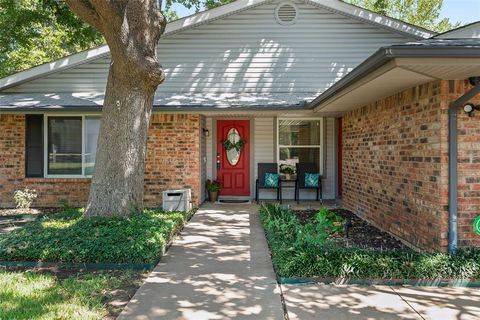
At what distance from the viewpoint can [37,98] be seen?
9.80 meters

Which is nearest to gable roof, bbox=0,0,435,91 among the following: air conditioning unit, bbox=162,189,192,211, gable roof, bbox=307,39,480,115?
air conditioning unit, bbox=162,189,192,211

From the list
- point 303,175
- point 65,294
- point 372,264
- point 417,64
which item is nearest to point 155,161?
point 303,175

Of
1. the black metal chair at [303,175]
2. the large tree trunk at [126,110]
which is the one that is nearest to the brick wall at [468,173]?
the large tree trunk at [126,110]

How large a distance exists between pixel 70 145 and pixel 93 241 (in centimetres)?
534

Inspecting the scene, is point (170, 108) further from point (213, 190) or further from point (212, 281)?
point (212, 281)

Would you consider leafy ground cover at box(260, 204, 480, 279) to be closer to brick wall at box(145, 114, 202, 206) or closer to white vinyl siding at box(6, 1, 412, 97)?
brick wall at box(145, 114, 202, 206)

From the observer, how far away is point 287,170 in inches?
429

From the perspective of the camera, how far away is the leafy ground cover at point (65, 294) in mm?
3490

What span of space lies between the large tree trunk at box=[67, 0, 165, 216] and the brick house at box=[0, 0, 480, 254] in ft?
7.81

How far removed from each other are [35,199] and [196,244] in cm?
557

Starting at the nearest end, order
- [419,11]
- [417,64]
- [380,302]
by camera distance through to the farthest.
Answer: [380,302], [417,64], [419,11]

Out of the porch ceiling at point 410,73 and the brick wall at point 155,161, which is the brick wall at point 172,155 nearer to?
the brick wall at point 155,161

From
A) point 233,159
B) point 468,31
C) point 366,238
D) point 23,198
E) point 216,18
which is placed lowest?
point 366,238

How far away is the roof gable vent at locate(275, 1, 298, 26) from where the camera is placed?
10.6m
